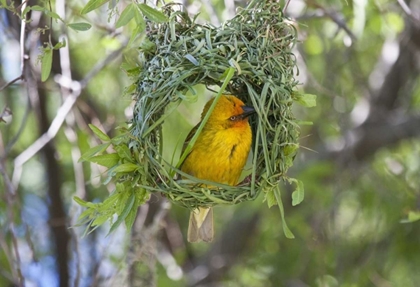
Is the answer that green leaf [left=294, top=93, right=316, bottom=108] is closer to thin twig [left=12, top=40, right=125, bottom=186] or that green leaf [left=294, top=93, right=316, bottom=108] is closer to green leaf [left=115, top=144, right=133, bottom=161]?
green leaf [left=115, top=144, right=133, bottom=161]

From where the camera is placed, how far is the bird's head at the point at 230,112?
3020 mm

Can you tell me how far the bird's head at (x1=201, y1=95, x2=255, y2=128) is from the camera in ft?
9.91

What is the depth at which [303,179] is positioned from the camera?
5.37 metres

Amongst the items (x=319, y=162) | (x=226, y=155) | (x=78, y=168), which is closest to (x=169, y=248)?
(x=319, y=162)

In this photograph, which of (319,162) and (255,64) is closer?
(255,64)

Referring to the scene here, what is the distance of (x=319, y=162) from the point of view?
18.4 feet

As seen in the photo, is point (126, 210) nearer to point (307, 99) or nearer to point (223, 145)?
point (223, 145)

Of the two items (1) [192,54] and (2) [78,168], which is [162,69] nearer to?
(1) [192,54]

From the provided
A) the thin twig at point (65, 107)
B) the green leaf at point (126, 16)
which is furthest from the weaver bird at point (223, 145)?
the thin twig at point (65, 107)

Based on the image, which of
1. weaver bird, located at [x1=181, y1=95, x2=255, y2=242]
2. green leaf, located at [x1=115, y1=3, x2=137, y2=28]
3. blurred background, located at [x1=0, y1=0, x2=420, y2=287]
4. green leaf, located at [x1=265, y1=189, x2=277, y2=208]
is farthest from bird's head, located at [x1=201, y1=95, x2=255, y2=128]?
blurred background, located at [x1=0, y1=0, x2=420, y2=287]

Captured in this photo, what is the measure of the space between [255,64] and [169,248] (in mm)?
3817

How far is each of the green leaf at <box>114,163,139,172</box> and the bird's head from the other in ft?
1.70

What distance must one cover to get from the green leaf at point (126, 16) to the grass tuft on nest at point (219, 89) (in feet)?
1.20

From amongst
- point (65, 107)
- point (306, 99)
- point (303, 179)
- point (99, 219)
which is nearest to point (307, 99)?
point (306, 99)
